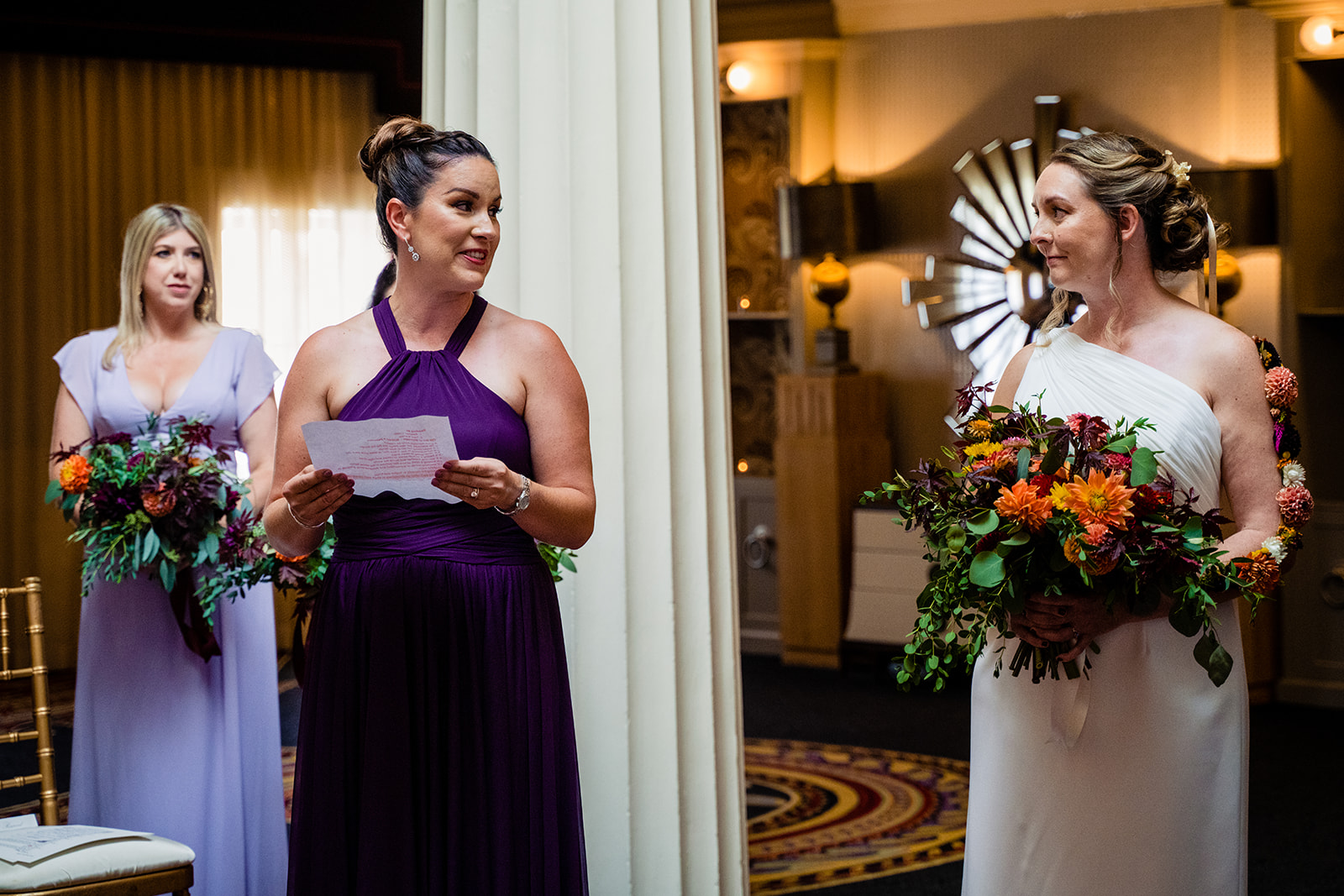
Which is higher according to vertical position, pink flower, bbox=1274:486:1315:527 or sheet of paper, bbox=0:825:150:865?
pink flower, bbox=1274:486:1315:527

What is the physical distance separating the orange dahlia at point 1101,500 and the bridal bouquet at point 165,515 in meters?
1.96

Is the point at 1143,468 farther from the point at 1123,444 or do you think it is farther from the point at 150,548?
the point at 150,548

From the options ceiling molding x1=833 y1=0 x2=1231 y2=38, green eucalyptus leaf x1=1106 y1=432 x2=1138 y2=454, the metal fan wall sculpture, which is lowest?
green eucalyptus leaf x1=1106 y1=432 x2=1138 y2=454

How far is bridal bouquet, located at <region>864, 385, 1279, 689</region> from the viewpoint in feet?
6.66

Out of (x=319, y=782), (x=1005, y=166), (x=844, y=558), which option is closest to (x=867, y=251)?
(x=1005, y=166)

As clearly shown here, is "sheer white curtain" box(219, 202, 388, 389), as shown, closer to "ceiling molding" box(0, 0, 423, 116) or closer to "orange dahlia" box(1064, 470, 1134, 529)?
"ceiling molding" box(0, 0, 423, 116)

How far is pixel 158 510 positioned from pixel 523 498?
162cm

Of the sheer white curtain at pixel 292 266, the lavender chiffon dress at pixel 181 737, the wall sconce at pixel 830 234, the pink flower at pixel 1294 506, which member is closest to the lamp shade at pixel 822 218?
the wall sconce at pixel 830 234

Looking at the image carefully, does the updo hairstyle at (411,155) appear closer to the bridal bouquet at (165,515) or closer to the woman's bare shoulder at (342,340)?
the woman's bare shoulder at (342,340)

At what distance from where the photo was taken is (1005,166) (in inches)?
284

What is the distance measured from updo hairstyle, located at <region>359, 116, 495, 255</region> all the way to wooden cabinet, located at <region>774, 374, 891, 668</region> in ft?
17.5

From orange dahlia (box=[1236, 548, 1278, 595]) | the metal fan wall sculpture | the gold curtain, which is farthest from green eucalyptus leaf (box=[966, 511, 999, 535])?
the gold curtain

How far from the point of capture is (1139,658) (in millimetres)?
2289

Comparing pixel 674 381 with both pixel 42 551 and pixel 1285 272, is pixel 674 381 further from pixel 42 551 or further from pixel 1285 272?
pixel 42 551
